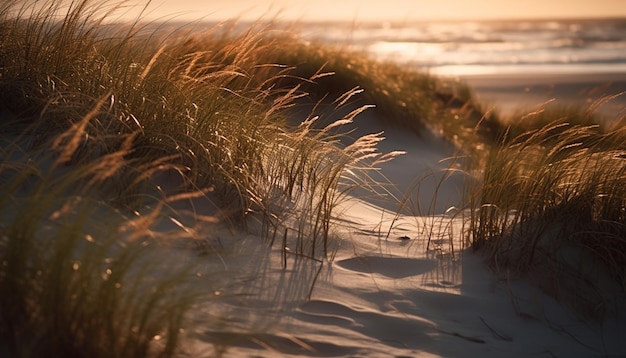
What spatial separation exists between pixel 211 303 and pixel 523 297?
1.34 meters

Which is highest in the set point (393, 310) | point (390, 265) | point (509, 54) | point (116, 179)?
point (509, 54)

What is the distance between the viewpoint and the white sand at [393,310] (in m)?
2.45

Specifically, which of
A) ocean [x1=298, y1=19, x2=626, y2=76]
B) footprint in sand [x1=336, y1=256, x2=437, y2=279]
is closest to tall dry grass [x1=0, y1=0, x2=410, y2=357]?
footprint in sand [x1=336, y1=256, x2=437, y2=279]

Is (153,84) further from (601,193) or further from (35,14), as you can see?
(601,193)

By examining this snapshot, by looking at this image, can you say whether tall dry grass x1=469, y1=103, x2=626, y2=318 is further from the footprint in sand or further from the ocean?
the ocean

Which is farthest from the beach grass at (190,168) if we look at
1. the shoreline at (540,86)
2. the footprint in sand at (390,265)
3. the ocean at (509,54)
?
the ocean at (509,54)

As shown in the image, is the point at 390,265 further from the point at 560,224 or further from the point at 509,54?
the point at 509,54

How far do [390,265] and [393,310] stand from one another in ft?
1.42

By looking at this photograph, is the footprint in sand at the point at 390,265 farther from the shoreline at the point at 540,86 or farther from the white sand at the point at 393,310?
the shoreline at the point at 540,86

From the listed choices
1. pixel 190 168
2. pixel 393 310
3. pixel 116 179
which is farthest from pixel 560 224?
pixel 116 179

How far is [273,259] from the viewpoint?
300 centimetres

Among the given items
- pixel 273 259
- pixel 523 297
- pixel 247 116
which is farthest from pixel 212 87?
pixel 523 297

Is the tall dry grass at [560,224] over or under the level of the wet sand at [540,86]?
under

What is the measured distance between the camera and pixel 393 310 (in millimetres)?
2816
